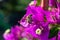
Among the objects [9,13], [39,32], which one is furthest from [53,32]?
[9,13]

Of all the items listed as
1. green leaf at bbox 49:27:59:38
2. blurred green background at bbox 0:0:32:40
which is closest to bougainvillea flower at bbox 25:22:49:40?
green leaf at bbox 49:27:59:38

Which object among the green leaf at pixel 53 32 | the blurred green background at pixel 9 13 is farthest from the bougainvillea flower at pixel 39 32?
the blurred green background at pixel 9 13

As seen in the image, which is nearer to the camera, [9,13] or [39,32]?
[39,32]

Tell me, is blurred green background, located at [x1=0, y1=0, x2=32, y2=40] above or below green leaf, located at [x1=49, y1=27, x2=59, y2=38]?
above

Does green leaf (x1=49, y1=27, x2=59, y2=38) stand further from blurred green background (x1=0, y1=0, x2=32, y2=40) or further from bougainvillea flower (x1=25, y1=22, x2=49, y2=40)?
blurred green background (x1=0, y1=0, x2=32, y2=40)

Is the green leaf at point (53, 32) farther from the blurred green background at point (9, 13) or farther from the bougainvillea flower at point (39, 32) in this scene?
the blurred green background at point (9, 13)

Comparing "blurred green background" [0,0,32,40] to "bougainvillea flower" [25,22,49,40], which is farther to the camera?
"blurred green background" [0,0,32,40]

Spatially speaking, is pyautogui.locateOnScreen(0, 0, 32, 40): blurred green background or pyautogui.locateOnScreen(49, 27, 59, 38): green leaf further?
pyautogui.locateOnScreen(0, 0, 32, 40): blurred green background

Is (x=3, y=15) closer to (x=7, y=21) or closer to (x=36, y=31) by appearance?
(x=7, y=21)

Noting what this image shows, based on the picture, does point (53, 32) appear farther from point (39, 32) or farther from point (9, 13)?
point (9, 13)

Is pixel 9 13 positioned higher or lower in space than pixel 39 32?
higher
